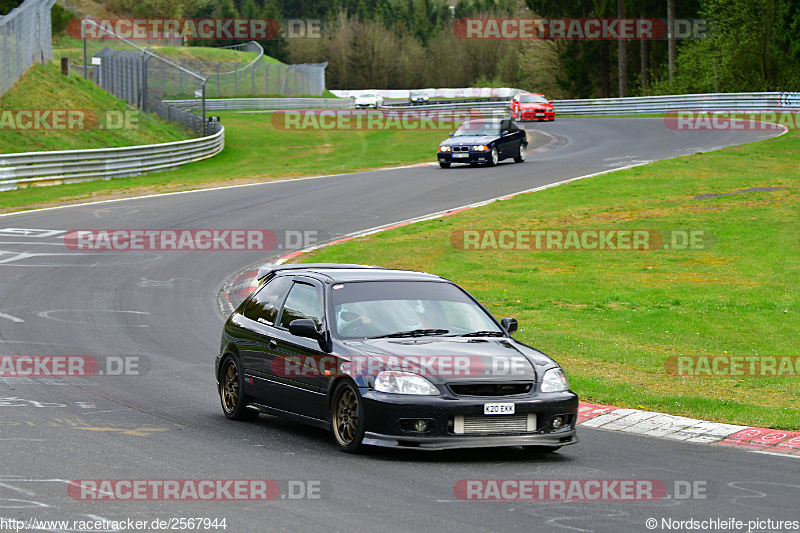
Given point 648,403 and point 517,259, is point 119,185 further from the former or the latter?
point 648,403

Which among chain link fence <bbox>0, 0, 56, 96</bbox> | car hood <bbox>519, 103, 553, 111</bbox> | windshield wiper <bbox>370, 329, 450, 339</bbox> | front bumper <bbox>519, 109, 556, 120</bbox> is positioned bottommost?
windshield wiper <bbox>370, 329, 450, 339</bbox>

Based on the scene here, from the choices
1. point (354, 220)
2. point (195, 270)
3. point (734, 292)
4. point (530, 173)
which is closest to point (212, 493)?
point (734, 292)

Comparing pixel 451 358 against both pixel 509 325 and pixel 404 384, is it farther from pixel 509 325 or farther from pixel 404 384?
pixel 509 325

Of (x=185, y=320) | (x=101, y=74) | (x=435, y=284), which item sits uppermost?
(x=101, y=74)

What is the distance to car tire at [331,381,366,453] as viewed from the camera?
8195 mm

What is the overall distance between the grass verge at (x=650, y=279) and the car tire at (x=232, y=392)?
3.60 metres

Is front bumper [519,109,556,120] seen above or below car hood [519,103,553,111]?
below

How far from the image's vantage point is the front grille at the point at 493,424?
803cm

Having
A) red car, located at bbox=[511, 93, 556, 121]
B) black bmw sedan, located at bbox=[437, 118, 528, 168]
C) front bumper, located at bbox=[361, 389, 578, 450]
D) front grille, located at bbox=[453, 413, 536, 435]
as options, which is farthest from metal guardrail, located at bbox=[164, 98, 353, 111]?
front grille, located at bbox=[453, 413, 536, 435]

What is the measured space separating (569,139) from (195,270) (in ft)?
92.3

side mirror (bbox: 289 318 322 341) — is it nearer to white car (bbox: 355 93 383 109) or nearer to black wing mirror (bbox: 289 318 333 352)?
black wing mirror (bbox: 289 318 333 352)

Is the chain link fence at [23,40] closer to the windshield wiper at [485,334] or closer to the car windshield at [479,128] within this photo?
the car windshield at [479,128]

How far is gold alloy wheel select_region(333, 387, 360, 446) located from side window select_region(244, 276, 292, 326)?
5.21ft

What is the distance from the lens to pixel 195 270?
20547 mm
